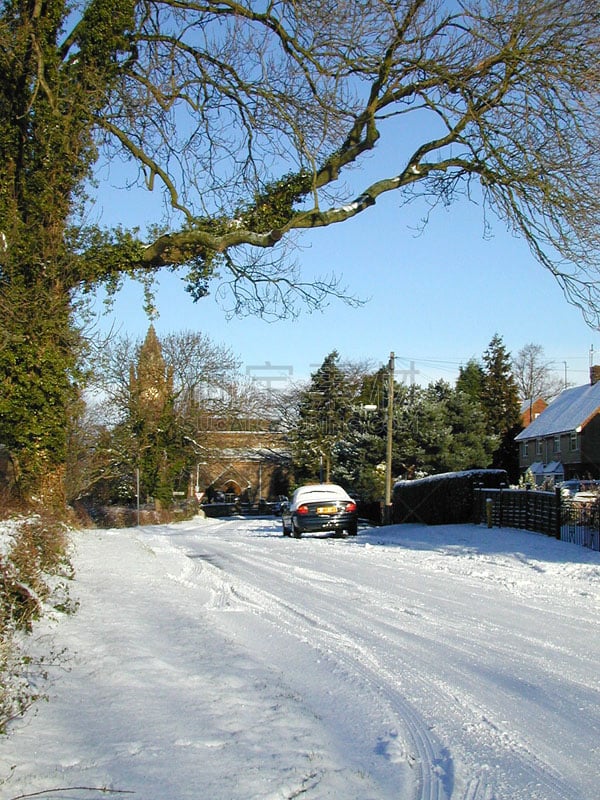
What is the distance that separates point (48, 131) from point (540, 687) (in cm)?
947

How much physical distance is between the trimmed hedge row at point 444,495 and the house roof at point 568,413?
83.1 feet

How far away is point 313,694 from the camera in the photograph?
5.93m

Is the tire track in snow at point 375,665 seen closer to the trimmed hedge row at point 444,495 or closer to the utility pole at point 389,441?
the trimmed hedge row at point 444,495

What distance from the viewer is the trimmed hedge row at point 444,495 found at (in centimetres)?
2697

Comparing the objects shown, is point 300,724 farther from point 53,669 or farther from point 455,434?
point 455,434

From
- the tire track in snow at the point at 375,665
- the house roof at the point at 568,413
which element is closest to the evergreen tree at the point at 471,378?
the house roof at the point at 568,413

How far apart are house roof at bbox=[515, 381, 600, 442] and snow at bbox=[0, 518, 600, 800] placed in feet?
154

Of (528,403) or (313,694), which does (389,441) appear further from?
(528,403)

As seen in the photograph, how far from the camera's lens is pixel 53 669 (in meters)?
6.12

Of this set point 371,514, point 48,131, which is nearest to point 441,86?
point 48,131

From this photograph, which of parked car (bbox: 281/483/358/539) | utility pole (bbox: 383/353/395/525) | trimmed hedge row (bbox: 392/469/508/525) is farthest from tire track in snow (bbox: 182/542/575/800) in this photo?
utility pole (bbox: 383/353/395/525)

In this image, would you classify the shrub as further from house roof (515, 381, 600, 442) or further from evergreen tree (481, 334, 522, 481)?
evergreen tree (481, 334, 522, 481)

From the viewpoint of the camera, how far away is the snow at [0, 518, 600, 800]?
4.22m

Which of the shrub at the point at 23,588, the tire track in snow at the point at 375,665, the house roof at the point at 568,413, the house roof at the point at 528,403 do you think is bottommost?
the tire track in snow at the point at 375,665
